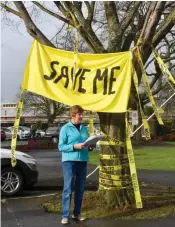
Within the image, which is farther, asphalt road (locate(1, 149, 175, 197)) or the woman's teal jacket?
asphalt road (locate(1, 149, 175, 197))

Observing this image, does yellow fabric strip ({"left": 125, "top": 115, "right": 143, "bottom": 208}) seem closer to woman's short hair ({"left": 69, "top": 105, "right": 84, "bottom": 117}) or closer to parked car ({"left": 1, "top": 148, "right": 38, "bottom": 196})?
woman's short hair ({"left": 69, "top": 105, "right": 84, "bottom": 117})

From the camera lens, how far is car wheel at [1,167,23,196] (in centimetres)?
917

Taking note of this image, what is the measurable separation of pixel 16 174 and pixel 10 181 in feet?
0.69

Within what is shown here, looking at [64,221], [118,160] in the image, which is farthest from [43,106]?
[64,221]

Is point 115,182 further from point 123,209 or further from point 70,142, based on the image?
point 70,142

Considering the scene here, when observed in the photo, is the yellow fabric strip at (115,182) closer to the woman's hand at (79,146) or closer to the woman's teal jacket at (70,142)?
the woman's teal jacket at (70,142)

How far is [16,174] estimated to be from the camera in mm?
9359

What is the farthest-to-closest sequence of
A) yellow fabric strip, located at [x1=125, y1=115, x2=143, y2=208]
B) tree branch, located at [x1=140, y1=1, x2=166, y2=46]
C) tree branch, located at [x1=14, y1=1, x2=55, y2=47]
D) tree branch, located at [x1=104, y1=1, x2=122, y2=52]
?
1. tree branch, located at [x1=14, y1=1, x2=55, y2=47]
2. tree branch, located at [x1=104, y1=1, x2=122, y2=52]
3. tree branch, located at [x1=140, y1=1, x2=166, y2=46]
4. yellow fabric strip, located at [x1=125, y1=115, x2=143, y2=208]

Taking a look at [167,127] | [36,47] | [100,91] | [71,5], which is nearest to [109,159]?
[100,91]

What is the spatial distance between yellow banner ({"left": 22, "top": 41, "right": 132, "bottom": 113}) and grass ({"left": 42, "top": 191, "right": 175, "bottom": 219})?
5.51 feet

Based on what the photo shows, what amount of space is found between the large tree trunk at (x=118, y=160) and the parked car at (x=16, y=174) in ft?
8.64

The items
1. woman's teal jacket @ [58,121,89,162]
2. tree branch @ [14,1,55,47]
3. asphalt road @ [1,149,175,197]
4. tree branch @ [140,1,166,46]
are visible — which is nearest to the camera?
woman's teal jacket @ [58,121,89,162]

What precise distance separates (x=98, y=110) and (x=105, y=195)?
1.52 metres

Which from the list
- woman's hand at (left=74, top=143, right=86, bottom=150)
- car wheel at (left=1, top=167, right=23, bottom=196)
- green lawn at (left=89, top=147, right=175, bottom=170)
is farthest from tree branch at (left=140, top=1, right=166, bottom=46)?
green lawn at (left=89, top=147, right=175, bottom=170)
